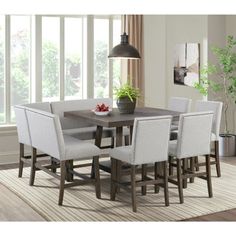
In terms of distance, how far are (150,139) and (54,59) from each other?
126 inches

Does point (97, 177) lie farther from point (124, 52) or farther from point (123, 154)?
point (124, 52)

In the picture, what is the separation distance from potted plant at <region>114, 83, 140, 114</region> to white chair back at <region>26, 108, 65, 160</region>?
1033 millimetres

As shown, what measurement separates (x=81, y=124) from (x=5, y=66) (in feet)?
5.08

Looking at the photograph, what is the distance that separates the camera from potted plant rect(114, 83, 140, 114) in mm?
5094

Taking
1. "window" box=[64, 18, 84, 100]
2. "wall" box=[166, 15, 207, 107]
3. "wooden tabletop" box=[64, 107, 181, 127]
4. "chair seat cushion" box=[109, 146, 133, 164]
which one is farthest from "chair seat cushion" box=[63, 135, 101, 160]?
"wall" box=[166, 15, 207, 107]

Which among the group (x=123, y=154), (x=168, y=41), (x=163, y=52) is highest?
(x=168, y=41)

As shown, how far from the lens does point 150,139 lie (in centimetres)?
403

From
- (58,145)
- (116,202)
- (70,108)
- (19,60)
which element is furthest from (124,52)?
(19,60)

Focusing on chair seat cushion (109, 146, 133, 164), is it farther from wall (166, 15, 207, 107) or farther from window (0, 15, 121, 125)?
wall (166, 15, 207, 107)

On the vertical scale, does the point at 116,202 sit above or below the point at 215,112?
below

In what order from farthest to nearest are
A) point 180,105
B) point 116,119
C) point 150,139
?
1. point 180,105
2. point 116,119
3. point 150,139

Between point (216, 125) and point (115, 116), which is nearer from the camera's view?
point (115, 116)

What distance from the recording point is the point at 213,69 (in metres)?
6.46
